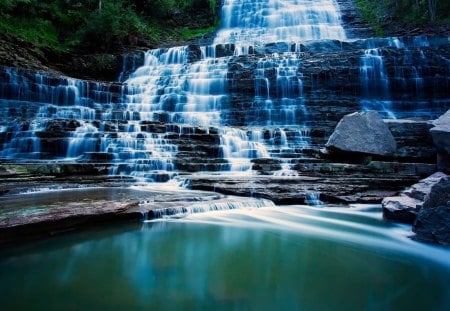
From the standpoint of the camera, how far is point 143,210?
18.5 ft

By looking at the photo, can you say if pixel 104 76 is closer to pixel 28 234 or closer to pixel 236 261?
pixel 28 234

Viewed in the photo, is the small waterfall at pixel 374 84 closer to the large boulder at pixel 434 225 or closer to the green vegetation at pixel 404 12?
the green vegetation at pixel 404 12

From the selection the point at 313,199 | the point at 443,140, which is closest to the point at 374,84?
the point at 443,140

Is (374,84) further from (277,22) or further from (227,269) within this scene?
(227,269)

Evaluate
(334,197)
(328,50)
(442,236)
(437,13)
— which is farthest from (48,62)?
(437,13)

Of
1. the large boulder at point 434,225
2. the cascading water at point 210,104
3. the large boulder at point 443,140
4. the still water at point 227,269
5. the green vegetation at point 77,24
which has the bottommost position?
the still water at point 227,269

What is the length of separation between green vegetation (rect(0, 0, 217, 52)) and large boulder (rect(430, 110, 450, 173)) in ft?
63.5

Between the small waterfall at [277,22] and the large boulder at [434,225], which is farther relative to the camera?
the small waterfall at [277,22]

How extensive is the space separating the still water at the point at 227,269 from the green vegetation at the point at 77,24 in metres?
17.6

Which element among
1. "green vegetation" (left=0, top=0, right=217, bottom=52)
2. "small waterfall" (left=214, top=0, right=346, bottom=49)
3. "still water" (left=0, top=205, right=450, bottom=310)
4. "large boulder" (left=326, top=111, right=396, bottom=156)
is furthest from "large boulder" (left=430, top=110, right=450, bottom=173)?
"green vegetation" (left=0, top=0, right=217, bottom=52)

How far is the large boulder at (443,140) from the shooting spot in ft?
25.0

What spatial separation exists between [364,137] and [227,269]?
7468 millimetres

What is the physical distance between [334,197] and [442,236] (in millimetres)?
2850

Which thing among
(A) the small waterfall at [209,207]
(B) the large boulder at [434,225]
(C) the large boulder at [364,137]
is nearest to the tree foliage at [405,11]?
(C) the large boulder at [364,137]
